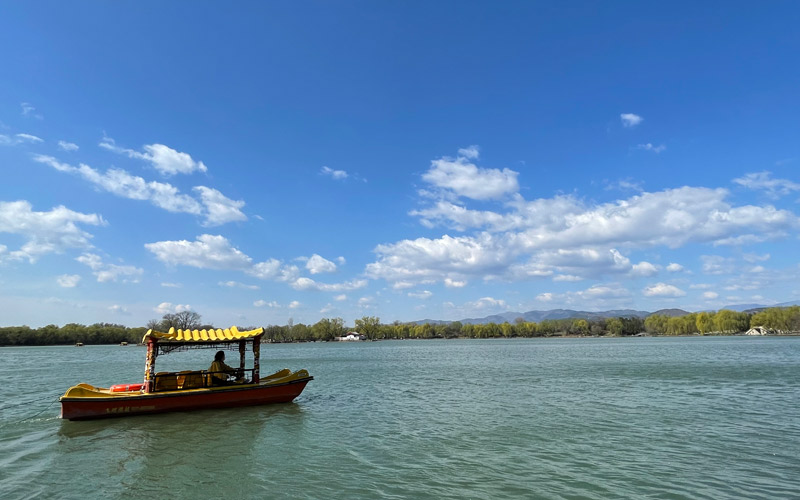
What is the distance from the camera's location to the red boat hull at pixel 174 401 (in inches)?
778

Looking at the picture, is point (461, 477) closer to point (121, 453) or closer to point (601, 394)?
point (121, 453)

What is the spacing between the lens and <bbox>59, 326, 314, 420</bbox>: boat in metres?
19.9

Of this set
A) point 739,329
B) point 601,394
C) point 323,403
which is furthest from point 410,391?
point 739,329

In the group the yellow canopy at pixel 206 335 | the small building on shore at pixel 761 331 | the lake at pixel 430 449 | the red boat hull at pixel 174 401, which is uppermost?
the yellow canopy at pixel 206 335

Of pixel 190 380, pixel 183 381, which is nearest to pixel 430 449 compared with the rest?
pixel 190 380

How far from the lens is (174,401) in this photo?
830 inches

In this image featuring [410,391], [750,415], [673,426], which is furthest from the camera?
[410,391]

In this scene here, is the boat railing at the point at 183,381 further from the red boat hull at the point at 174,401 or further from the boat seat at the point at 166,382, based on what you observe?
the red boat hull at the point at 174,401

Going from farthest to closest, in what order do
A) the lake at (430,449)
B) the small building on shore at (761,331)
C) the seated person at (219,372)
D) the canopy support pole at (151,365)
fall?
the small building on shore at (761,331) < the seated person at (219,372) < the canopy support pole at (151,365) < the lake at (430,449)

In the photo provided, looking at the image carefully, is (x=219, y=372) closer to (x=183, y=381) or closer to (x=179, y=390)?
(x=183, y=381)

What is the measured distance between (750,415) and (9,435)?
32051 millimetres

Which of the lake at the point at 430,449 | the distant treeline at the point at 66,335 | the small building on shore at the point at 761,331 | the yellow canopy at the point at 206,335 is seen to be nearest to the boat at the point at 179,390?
the yellow canopy at the point at 206,335

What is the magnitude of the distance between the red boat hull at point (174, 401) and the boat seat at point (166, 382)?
0.92 metres

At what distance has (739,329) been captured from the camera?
189875 millimetres
